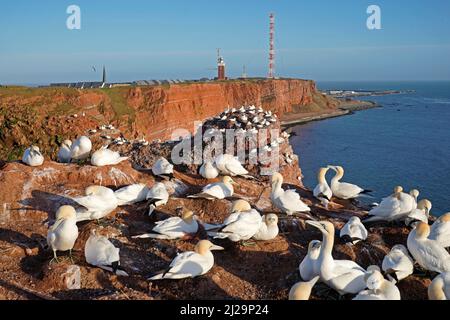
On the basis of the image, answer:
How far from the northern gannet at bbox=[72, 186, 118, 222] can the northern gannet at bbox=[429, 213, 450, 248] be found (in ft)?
23.2

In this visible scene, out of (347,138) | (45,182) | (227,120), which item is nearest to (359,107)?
(347,138)

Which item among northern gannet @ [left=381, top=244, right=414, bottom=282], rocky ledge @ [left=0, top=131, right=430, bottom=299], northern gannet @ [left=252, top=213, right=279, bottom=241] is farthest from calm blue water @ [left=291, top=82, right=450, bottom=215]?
northern gannet @ [left=252, top=213, right=279, bottom=241]

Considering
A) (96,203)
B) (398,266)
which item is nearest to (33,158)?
(96,203)

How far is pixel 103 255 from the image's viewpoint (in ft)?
26.1

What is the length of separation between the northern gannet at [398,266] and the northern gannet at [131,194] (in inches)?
232

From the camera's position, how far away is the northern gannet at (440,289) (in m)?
6.90

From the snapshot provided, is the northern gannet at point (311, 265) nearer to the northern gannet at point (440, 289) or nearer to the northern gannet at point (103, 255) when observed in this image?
the northern gannet at point (440, 289)

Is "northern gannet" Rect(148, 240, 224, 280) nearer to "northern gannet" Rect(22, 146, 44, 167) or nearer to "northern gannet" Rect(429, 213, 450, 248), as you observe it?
"northern gannet" Rect(429, 213, 450, 248)

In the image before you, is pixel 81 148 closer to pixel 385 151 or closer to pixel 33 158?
pixel 33 158

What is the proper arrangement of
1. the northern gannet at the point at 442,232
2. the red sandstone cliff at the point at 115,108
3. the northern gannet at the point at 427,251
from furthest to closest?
the red sandstone cliff at the point at 115,108 < the northern gannet at the point at 442,232 < the northern gannet at the point at 427,251

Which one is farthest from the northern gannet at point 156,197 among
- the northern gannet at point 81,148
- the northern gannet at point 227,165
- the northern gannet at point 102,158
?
the northern gannet at point 81,148

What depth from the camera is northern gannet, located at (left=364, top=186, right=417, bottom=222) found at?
10328mm

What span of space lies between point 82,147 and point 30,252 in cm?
456
